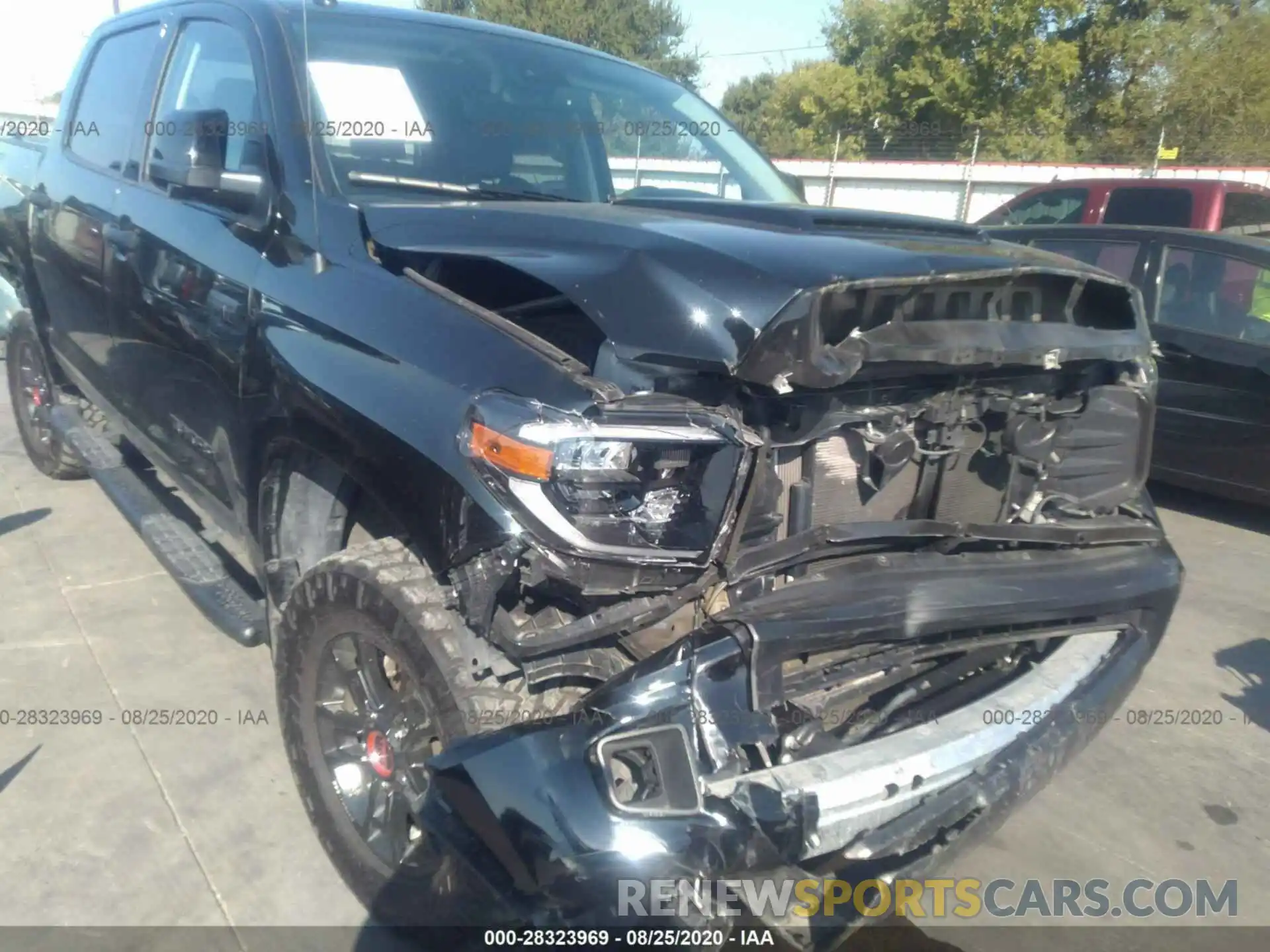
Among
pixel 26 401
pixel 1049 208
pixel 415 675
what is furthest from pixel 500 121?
pixel 1049 208

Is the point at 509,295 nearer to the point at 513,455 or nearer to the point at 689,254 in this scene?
the point at 689,254

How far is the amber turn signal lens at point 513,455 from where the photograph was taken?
1954 mm

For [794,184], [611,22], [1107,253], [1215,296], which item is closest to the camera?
[794,184]

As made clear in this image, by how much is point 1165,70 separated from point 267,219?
109 feet

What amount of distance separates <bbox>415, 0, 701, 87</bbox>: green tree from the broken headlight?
111 ft

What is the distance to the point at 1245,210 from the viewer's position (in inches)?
375

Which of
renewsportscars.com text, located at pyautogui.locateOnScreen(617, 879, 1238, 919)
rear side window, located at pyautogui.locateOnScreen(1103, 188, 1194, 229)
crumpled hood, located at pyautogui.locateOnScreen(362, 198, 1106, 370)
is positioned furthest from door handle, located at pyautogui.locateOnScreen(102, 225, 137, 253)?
rear side window, located at pyautogui.locateOnScreen(1103, 188, 1194, 229)

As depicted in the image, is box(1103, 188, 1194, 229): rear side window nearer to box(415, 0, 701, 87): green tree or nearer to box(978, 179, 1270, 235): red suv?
box(978, 179, 1270, 235): red suv

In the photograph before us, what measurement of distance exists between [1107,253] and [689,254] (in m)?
5.19

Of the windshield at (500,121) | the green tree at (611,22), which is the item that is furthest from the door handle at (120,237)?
the green tree at (611,22)

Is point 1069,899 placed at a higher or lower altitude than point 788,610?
lower

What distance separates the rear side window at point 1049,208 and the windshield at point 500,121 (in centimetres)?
717

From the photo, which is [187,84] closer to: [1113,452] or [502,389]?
[502,389]

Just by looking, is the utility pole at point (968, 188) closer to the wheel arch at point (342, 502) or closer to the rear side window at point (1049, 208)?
the rear side window at point (1049, 208)
